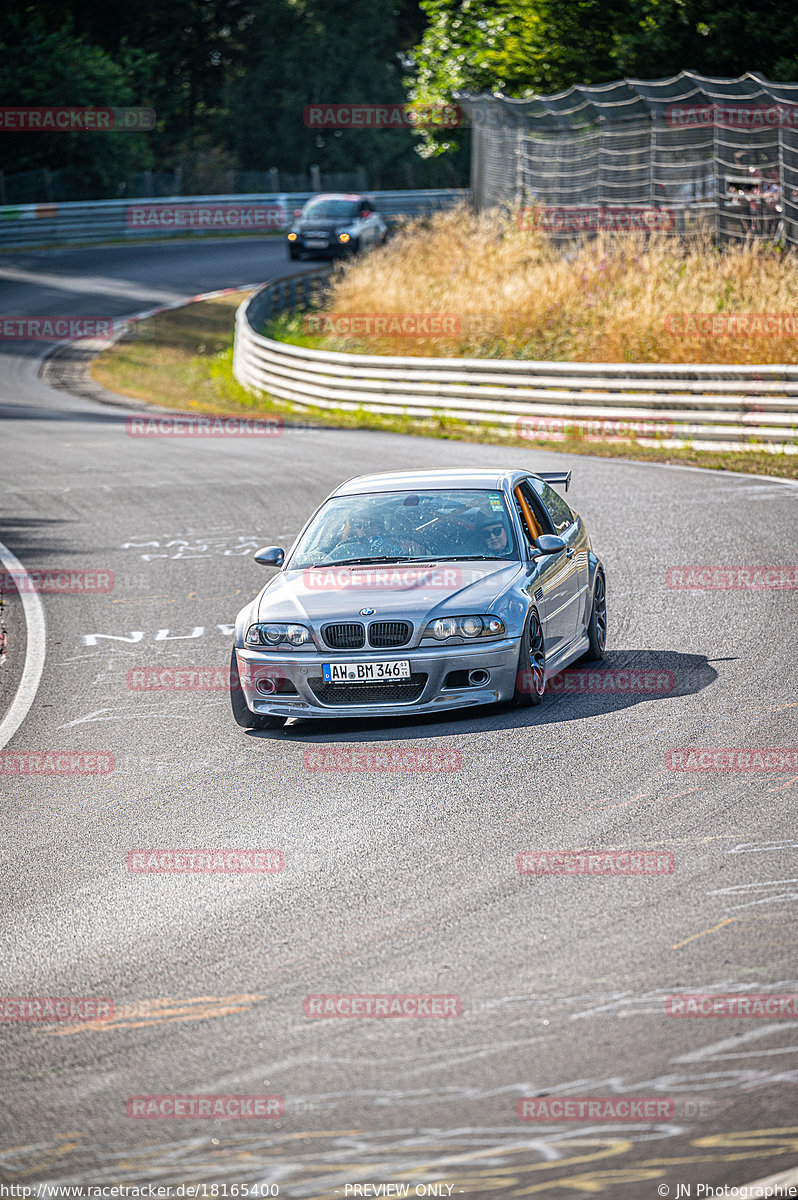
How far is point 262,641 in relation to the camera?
9281 mm

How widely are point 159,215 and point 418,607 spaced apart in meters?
48.0

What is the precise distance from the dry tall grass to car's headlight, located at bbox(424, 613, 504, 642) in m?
14.5

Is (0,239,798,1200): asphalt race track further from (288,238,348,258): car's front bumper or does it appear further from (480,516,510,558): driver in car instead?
(288,238,348,258): car's front bumper

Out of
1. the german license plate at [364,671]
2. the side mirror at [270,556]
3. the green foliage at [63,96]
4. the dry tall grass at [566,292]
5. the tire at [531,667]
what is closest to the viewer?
the german license plate at [364,671]

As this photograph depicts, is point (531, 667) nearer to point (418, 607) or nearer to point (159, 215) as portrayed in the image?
point (418, 607)

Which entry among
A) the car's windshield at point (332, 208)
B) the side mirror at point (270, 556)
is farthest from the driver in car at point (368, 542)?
the car's windshield at point (332, 208)

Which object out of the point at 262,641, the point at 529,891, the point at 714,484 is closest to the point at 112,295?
the point at 714,484

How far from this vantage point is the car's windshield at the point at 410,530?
9.90m

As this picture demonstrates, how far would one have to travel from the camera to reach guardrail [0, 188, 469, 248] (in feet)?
163

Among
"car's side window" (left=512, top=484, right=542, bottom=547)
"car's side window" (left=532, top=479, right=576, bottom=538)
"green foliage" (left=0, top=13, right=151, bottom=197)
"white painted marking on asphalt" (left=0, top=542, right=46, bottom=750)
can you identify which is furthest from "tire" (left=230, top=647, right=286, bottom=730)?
"green foliage" (left=0, top=13, right=151, bottom=197)

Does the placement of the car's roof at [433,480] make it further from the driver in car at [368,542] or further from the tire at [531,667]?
the tire at [531,667]

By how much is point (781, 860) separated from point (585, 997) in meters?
1.57

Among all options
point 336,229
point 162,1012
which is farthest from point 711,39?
point 162,1012

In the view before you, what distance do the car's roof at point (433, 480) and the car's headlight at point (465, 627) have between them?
1.57 meters
